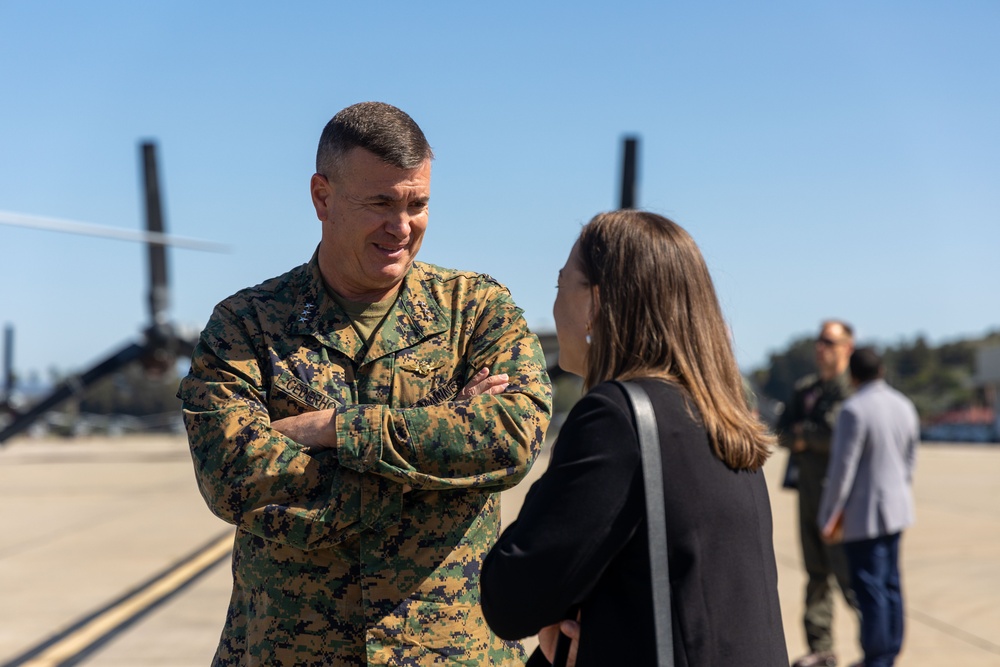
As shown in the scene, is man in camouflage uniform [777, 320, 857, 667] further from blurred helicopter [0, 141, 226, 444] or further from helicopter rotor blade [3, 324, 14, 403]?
helicopter rotor blade [3, 324, 14, 403]

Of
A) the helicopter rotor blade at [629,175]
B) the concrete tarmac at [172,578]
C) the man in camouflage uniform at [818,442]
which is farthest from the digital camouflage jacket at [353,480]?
the helicopter rotor blade at [629,175]

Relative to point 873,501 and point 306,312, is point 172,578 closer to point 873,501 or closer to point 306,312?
point 873,501

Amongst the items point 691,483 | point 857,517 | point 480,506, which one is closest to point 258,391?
point 480,506

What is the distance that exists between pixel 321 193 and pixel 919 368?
8755cm

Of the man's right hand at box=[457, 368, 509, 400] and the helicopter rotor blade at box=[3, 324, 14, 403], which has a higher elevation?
the man's right hand at box=[457, 368, 509, 400]

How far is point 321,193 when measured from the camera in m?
2.45

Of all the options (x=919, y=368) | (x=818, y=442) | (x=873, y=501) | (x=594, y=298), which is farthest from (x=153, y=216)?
(x=919, y=368)

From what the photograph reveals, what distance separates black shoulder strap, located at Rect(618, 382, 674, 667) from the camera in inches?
65.1

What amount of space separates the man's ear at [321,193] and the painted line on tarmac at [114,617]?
4.80m

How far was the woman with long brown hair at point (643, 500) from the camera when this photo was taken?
5.48 ft

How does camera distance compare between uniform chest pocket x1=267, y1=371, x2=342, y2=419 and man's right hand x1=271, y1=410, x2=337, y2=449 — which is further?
uniform chest pocket x1=267, y1=371, x2=342, y2=419

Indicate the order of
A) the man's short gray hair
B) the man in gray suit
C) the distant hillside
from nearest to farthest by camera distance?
the man's short gray hair → the man in gray suit → the distant hillside

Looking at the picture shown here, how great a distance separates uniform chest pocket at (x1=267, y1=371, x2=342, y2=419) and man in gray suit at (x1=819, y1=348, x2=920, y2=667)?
3.64m

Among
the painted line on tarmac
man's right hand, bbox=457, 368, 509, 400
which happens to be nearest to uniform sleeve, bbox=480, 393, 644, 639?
man's right hand, bbox=457, 368, 509, 400
